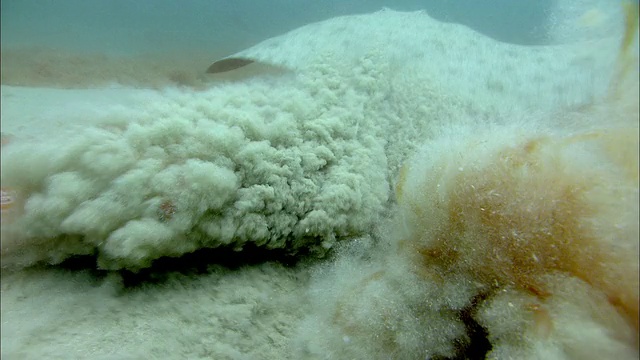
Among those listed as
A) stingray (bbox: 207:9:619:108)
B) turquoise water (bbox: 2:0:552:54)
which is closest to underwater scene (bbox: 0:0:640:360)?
stingray (bbox: 207:9:619:108)

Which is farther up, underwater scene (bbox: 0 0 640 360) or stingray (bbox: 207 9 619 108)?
stingray (bbox: 207 9 619 108)

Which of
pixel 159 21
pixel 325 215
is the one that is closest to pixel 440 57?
pixel 325 215

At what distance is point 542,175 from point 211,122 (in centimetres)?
154

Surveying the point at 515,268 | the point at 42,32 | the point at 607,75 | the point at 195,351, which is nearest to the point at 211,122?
the point at 195,351

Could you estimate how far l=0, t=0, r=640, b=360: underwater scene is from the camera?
1.28 meters

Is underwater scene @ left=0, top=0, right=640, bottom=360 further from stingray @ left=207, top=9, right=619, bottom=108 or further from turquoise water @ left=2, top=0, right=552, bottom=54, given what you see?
turquoise water @ left=2, top=0, right=552, bottom=54

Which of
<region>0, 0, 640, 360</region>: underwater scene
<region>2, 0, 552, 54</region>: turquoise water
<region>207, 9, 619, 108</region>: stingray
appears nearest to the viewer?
<region>0, 0, 640, 360</region>: underwater scene

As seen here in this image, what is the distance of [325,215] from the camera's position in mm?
1867

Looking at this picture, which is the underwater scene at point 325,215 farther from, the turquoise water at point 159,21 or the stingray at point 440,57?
the turquoise water at point 159,21

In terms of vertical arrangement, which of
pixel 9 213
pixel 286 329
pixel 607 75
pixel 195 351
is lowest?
pixel 286 329

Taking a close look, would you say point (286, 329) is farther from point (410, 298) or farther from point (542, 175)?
point (542, 175)

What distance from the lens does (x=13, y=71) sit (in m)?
2.09

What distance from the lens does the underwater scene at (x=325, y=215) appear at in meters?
1.28

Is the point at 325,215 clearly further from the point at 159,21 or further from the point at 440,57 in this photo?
the point at 159,21
